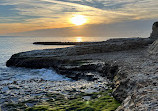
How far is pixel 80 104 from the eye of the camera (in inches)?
397

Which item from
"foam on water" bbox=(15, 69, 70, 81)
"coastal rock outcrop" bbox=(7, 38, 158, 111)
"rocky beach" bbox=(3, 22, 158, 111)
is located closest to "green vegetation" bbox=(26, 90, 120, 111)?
"rocky beach" bbox=(3, 22, 158, 111)

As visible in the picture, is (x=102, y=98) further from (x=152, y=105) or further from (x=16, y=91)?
(x=16, y=91)

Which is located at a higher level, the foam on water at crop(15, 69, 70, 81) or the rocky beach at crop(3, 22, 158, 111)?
the rocky beach at crop(3, 22, 158, 111)

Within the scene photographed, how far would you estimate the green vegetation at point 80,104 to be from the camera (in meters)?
9.50

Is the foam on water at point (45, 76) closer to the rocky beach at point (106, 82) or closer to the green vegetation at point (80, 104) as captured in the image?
the rocky beach at point (106, 82)

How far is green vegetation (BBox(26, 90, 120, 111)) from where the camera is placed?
9.50 meters

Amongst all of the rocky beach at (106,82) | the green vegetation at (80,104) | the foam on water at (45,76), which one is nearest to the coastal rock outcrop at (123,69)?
the rocky beach at (106,82)

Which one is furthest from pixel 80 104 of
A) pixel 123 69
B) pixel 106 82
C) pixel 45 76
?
pixel 45 76

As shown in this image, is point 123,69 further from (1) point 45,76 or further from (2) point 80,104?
(1) point 45,76

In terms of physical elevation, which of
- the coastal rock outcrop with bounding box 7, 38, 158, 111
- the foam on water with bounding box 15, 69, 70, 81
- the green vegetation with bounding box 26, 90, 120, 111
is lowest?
the foam on water with bounding box 15, 69, 70, 81

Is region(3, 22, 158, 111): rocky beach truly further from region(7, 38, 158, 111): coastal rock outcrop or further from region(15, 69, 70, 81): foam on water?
region(15, 69, 70, 81): foam on water

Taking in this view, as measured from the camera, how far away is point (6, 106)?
10500 millimetres

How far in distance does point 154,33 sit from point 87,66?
1498 inches

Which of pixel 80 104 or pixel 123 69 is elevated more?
pixel 123 69
